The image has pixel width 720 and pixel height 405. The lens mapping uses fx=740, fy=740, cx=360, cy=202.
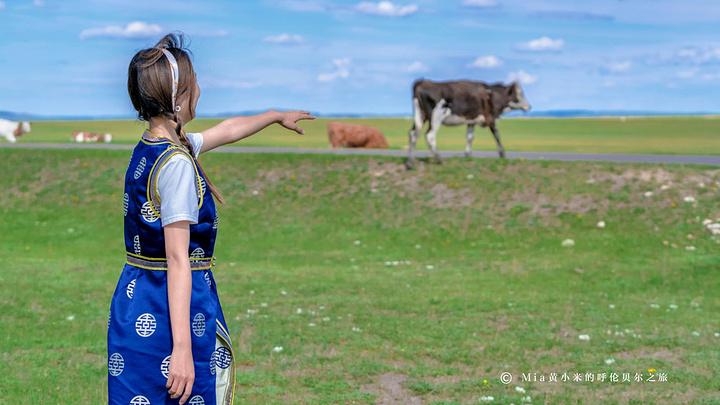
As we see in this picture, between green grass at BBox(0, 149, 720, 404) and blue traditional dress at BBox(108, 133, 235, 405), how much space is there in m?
4.28

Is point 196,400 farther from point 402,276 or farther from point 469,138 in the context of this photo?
point 469,138

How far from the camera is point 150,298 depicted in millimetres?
3637

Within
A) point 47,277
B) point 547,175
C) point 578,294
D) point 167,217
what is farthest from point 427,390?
point 547,175

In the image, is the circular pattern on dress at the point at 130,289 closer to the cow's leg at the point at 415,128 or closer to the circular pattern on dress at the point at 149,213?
the circular pattern on dress at the point at 149,213

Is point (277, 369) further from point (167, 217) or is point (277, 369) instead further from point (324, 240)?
point (324, 240)

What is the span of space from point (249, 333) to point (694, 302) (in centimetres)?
799

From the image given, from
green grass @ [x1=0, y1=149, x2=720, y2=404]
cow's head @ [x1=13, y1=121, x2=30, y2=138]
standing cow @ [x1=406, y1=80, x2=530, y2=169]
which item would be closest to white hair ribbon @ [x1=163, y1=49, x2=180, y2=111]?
green grass @ [x1=0, y1=149, x2=720, y2=404]

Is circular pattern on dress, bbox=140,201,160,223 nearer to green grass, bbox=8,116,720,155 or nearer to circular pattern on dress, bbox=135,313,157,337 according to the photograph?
circular pattern on dress, bbox=135,313,157,337

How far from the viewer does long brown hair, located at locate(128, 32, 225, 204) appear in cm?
354

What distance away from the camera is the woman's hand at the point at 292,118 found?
15.2ft

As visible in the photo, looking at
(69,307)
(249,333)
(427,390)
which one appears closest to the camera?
(427,390)

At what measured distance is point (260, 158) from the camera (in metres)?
26.5

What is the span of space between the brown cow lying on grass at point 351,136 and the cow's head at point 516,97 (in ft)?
40.2

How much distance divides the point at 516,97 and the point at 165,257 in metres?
23.5
